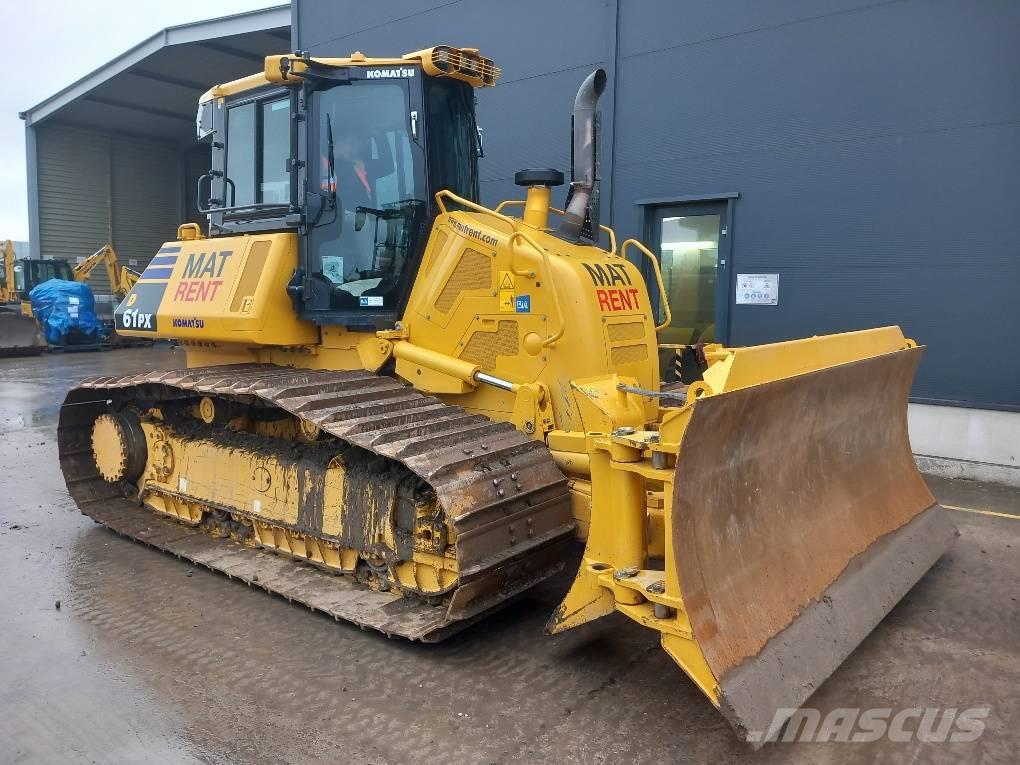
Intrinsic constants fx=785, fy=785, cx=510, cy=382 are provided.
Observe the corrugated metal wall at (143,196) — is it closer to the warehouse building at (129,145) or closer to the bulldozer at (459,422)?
the warehouse building at (129,145)

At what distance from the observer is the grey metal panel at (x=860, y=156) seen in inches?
275

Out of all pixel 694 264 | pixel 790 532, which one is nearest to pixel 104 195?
pixel 694 264

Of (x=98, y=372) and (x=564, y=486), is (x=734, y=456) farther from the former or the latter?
(x=98, y=372)

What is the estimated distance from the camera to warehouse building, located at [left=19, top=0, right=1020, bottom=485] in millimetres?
7031

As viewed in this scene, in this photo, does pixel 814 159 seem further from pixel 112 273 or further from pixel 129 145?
pixel 129 145

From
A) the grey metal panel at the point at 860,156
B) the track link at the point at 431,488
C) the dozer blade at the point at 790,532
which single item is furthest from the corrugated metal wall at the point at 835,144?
the track link at the point at 431,488

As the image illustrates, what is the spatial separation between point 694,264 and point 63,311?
57.3 ft

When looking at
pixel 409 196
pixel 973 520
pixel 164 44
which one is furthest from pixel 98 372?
pixel 973 520

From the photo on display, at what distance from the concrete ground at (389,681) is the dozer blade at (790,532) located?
0.81 feet

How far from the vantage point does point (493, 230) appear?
182 inches

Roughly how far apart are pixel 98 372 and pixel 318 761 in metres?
14.6

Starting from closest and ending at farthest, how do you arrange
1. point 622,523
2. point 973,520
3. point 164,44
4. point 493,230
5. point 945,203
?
point 622,523
point 493,230
point 973,520
point 945,203
point 164,44

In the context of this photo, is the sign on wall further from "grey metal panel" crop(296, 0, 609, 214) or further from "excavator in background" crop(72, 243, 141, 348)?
"excavator in background" crop(72, 243, 141, 348)

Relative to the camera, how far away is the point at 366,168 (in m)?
4.99
